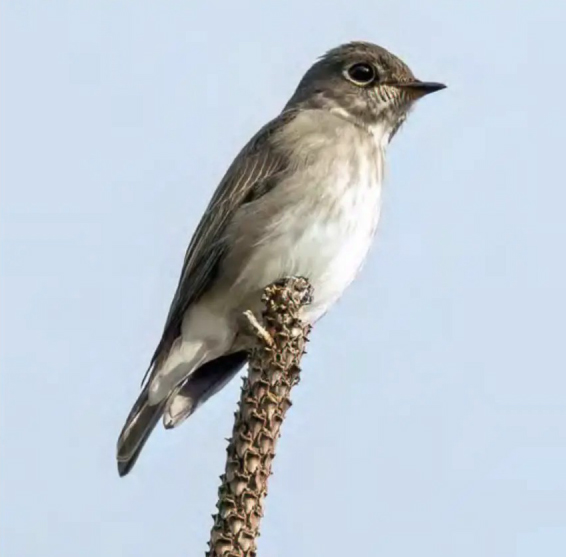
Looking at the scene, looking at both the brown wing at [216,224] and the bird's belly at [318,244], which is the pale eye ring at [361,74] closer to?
the brown wing at [216,224]

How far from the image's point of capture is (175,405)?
7.93 metres

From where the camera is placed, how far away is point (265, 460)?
4.89 m

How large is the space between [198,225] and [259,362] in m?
3.44

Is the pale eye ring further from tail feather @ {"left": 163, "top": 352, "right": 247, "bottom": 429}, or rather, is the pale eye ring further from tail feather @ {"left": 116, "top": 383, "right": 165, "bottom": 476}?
tail feather @ {"left": 116, "top": 383, "right": 165, "bottom": 476}

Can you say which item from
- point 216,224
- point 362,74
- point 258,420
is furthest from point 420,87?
point 258,420

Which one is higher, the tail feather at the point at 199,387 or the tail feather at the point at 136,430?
the tail feather at the point at 199,387

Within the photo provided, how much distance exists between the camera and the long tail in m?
7.59

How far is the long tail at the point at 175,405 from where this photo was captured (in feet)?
24.9

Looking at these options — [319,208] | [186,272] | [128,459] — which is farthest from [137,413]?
[319,208]

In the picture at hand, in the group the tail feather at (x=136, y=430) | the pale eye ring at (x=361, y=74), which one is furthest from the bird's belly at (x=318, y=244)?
the pale eye ring at (x=361, y=74)

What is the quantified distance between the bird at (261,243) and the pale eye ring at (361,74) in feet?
1.17

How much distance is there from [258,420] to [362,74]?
464cm

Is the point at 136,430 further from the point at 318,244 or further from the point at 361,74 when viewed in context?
the point at 361,74

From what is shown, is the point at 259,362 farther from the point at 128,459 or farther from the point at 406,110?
the point at 406,110
